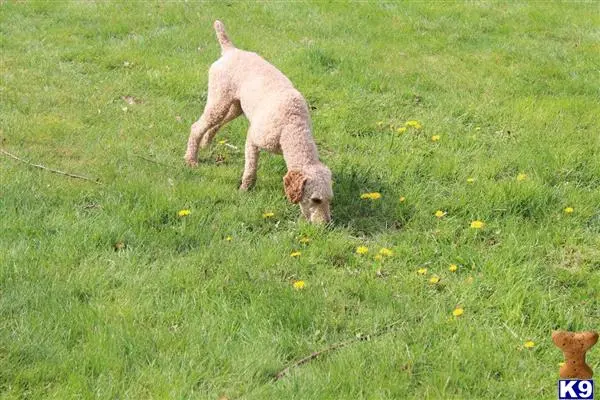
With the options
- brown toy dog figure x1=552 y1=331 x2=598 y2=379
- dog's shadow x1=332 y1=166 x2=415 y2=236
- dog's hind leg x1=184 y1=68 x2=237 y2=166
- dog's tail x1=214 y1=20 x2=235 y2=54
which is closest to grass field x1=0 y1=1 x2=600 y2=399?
dog's shadow x1=332 y1=166 x2=415 y2=236

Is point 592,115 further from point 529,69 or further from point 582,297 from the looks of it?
point 582,297

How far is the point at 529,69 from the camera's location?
8.06 m

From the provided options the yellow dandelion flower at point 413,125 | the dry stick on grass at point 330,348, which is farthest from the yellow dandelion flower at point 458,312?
the yellow dandelion flower at point 413,125

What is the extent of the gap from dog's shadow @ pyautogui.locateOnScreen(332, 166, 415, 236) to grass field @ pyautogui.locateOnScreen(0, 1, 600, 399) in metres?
0.02

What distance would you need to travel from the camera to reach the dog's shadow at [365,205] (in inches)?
201

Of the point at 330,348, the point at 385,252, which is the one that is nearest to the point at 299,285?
the point at 330,348

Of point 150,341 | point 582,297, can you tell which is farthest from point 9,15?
point 582,297

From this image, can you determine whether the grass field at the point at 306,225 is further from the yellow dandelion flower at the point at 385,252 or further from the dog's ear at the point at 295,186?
the dog's ear at the point at 295,186

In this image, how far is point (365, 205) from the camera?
17.6 ft

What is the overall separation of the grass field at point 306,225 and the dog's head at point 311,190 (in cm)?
11

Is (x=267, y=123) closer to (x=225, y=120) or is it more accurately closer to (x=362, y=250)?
(x=225, y=120)

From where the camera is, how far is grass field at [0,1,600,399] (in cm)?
362

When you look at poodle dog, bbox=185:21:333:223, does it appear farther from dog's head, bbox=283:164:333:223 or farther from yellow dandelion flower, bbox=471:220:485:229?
yellow dandelion flower, bbox=471:220:485:229
